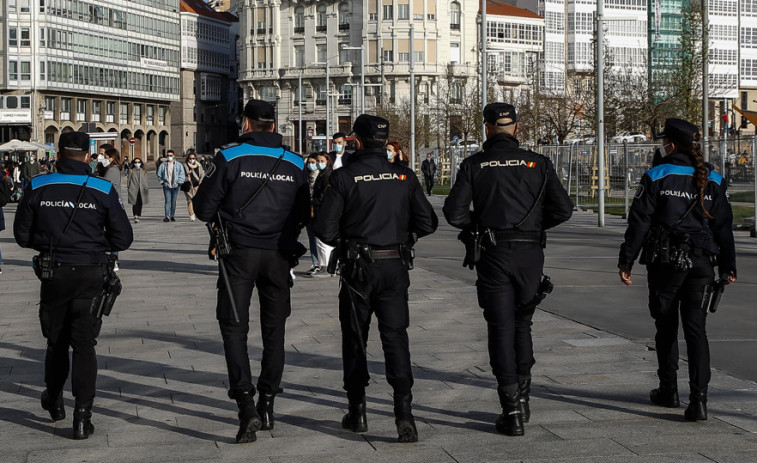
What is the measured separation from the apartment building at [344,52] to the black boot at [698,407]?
10221 centimetres

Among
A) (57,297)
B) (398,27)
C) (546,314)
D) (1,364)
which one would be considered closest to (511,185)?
(57,297)

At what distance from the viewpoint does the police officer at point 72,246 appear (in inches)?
301

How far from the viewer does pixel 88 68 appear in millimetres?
105938

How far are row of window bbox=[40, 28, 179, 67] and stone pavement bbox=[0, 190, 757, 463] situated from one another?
92100 mm

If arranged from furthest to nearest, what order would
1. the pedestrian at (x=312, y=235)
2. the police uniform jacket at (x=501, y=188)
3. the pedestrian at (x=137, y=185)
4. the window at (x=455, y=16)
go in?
the window at (x=455, y=16) → the pedestrian at (x=137, y=185) → the pedestrian at (x=312, y=235) → the police uniform jacket at (x=501, y=188)

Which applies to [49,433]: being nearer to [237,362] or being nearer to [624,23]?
[237,362]

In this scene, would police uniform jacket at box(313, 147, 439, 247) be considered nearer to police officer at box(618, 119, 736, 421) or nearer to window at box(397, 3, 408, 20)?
police officer at box(618, 119, 736, 421)

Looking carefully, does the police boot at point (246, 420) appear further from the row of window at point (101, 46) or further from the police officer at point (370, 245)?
the row of window at point (101, 46)

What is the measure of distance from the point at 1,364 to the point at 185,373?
5.41 ft

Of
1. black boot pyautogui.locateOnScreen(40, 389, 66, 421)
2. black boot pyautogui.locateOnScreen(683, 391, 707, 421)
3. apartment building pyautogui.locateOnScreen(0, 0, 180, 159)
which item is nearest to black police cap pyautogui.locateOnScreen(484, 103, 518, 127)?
black boot pyautogui.locateOnScreen(683, 391, 707, 421)

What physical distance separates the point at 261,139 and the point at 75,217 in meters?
1.20

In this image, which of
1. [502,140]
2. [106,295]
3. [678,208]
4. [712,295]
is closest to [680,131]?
[678,208]

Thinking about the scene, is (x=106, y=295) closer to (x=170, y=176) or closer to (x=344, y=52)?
(x=170, y=176)

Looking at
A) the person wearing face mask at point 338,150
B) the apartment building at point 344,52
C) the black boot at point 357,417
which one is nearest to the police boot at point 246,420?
the black boot at point 357,417
